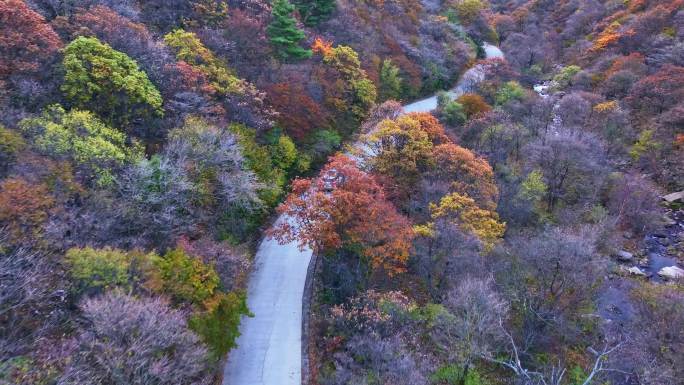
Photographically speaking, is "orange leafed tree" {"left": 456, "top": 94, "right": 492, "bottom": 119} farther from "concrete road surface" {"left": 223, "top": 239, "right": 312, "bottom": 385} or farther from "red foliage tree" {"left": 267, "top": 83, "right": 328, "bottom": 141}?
"concrete road surface" {"left": 223, "top": 239, "right": 312, "bottom": 385}

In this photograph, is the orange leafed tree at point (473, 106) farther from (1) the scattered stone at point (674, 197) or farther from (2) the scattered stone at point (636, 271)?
(2) the scattered stone at point (636, 271)

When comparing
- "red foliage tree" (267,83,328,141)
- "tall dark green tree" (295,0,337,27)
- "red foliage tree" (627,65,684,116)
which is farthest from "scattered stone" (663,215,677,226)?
"tall dark green tree" (295,0,337,27)

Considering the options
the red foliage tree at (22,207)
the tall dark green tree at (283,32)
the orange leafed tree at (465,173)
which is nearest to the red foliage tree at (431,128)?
the orange leafed tree at (465,173)

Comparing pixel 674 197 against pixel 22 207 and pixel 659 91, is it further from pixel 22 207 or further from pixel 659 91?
pixel 22 207

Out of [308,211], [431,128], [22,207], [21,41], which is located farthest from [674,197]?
[21,41]

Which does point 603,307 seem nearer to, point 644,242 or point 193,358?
point 644,242

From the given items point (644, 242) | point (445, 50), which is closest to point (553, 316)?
point (644, 242)
